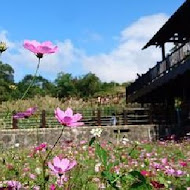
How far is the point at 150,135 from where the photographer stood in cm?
2025

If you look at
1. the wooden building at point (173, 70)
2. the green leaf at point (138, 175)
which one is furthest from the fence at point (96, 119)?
the green leaf at point (138, 175)

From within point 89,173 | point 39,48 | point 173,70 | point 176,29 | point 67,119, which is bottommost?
point 89,173

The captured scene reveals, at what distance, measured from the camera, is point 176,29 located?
68.4ft

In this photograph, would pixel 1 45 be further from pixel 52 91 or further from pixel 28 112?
pixel 52 91

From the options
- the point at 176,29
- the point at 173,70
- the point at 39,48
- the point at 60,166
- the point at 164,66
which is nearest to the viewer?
the point at 60,166

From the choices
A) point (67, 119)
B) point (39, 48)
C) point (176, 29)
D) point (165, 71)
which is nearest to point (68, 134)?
point (165, 71)

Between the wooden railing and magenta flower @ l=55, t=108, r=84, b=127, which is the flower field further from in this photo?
the wooden railing

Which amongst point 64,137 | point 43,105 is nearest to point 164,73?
point 64,137

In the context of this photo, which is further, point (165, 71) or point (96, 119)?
point (96, 119)

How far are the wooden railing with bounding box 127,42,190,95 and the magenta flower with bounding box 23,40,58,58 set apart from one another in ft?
46.4

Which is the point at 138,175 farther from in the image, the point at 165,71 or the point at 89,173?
the point at 165,71

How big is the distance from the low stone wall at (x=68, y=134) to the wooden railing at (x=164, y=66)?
96.5 inches

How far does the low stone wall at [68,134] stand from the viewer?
18875 millimetres

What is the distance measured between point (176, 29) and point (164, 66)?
9.25 feet
